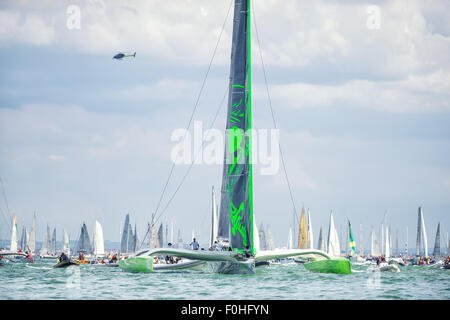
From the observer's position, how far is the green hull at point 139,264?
108 ft

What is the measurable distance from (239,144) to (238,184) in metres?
2.05

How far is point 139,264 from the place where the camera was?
33.3 metres

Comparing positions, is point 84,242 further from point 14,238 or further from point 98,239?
point 14,238

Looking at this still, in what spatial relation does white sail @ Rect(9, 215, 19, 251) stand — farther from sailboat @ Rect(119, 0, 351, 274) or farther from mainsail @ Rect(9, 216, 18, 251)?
sailboat @ Rect(119, 0, 351, 274)

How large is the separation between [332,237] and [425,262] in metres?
12.2

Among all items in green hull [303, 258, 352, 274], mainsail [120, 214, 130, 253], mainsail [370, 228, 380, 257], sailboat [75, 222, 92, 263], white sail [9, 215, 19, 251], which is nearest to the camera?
green hull [303, 258, 352, 274]

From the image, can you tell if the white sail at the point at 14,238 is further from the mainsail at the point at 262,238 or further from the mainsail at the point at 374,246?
the mainsail at the point at 374,246

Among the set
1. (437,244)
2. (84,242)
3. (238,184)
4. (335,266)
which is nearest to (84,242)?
(84,242)

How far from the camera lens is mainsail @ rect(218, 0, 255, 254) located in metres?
33.3

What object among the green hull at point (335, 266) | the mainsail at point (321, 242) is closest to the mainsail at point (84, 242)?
the mainsail at point (321, 242)

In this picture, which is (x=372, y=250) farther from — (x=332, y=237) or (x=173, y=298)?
(x=173, y=298)

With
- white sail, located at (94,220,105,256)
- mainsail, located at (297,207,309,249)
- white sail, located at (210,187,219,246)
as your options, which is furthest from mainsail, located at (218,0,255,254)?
white sail, located at (94,220,105,256)
